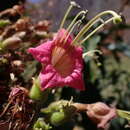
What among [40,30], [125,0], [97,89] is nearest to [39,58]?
[40,30]

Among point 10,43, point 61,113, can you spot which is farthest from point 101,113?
point 10,43

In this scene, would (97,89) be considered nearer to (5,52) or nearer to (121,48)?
(121,48)

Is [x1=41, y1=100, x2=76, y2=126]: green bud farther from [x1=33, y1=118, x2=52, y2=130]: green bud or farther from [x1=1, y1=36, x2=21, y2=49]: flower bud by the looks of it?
[x1=1, y1=36, x2=21, y2=49]: flower bud

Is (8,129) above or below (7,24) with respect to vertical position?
below

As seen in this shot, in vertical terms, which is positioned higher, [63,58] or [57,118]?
[63,58]

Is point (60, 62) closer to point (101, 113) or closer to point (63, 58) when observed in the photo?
point (63, 58)

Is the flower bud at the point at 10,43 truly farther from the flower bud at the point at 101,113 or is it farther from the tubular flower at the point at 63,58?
the flower bud at the point at 101,113

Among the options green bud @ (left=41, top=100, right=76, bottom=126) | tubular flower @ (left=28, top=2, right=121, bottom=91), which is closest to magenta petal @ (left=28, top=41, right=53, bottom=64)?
tubular flower @ (left=28, top=2, right=121, bottom=91)

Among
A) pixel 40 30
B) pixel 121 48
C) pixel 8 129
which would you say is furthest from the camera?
pixel 121 48

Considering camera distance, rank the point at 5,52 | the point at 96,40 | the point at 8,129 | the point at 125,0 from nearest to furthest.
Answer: the point at 8,129, the point at 5,52, the point at 96,40, the point at 125,0
